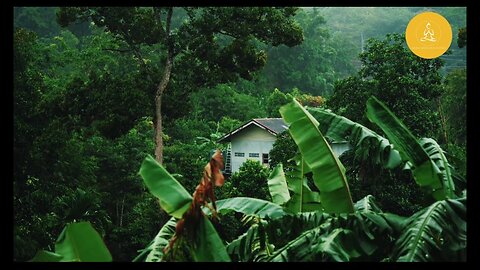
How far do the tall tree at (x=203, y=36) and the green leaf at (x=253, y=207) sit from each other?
285cm

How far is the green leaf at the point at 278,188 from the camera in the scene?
16.0ft

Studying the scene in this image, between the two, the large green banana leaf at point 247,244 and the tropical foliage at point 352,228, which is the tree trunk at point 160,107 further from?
the large green banana leaf at point 247,244

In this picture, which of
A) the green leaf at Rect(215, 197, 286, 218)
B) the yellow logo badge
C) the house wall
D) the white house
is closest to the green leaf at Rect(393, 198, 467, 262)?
the green leaf at Rect(215, 197, 286, 218)

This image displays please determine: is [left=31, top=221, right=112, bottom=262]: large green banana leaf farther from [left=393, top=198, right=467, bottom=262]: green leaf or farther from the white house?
the white house

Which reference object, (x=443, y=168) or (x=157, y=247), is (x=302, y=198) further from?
(x=157, y=247)

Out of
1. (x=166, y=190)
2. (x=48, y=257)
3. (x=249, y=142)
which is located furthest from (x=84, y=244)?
(x=249, y=142)

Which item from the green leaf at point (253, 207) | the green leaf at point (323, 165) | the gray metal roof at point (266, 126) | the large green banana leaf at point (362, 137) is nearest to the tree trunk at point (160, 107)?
the gray metal roof at point (266, 126)

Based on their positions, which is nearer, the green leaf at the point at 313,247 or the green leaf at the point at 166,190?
the green leaf at the point at 166,190

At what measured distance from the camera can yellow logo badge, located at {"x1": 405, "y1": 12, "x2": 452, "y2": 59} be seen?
4215 mm

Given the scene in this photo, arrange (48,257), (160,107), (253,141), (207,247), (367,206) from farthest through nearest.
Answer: (253,141), (160,107), (367,206), (48,257), (207,247)

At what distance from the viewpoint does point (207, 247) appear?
302 centimetres

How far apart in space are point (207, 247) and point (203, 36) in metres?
4.13
